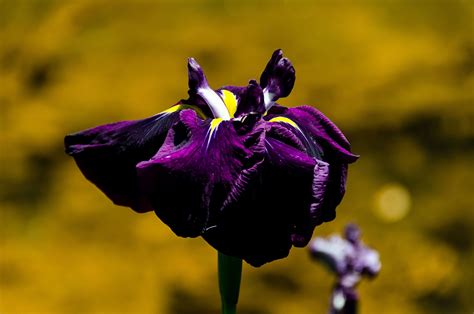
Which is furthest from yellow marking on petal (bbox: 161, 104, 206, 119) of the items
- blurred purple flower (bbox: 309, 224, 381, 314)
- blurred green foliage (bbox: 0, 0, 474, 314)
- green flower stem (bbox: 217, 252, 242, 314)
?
blurred green foliage (bbox: 0, 0, 474, 314)

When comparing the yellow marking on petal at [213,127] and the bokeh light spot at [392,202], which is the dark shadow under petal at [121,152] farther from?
the bokeh light spot at [392,202]

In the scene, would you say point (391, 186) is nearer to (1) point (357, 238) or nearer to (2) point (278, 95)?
(1) point (357, 238)

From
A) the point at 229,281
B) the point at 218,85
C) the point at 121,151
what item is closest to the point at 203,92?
the point at 121,151

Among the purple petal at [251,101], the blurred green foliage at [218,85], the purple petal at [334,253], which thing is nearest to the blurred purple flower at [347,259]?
the purple petal at [334,253]

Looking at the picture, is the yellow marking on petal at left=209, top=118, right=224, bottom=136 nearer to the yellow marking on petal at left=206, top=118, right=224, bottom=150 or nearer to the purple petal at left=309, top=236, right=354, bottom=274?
the yellow marking on petal at left=206, top=118, right=224, bottom=150

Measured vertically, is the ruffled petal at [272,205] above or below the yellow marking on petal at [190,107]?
below

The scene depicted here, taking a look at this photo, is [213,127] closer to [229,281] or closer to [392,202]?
[229,281]
